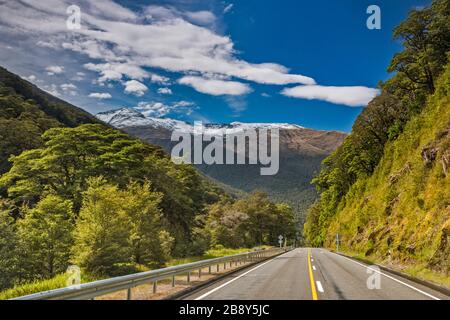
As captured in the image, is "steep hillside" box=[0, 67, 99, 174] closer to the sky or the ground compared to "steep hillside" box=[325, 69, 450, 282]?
closer to the sky

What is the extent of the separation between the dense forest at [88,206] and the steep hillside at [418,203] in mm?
15372

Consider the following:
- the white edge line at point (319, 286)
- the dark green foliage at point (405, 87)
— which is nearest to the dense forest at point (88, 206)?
the white edge line at point (319, 286)

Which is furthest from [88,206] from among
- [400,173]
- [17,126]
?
[17,126]

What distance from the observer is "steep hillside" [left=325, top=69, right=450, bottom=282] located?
1917 centimetres

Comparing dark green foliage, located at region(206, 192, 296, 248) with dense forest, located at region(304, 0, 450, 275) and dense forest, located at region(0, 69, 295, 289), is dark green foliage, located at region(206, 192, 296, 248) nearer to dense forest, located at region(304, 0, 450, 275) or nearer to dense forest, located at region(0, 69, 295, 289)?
dense forest, located at region(0, 69, 295, 289)

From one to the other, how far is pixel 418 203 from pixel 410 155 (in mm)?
13758

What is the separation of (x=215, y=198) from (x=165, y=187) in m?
77.4

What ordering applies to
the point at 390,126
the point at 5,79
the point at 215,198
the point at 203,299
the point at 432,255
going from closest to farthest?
the point at 203,299, the point at 432,255, the point at 390,126, the point at 5,79, the point at 215,198

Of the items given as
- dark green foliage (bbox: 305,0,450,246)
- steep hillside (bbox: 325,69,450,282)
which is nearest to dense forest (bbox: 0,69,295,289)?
steep hillside (bbox: 325,69,450,282)

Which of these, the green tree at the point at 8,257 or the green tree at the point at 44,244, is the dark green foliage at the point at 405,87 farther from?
the green tree at the point at 8,257

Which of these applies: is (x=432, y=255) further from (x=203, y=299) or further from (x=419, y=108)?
(x=419, y=108)

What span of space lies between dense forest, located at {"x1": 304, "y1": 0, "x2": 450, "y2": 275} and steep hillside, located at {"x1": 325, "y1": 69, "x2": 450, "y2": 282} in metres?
0.06
